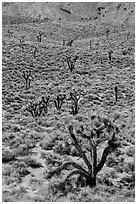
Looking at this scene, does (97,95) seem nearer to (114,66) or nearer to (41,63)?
(114,66)

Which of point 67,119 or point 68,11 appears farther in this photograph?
point 68,11

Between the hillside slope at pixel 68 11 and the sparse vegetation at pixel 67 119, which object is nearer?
the sparse vegetation at pixel 67 119

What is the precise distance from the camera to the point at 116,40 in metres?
66.1

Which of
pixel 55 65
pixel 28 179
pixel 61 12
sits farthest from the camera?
pixel 61 12

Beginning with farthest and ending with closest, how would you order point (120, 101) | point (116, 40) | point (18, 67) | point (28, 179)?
1. point (116, 40)
2. point (18, 67)
3. point (120, 101)
4. point (28, 179)

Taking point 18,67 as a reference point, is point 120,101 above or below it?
below

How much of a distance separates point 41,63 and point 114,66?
11.8m

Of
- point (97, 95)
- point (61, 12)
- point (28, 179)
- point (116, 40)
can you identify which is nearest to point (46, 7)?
point (61, 12)

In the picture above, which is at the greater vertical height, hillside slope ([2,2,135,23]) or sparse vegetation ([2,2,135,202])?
hillside slope ([2,2,135,23])

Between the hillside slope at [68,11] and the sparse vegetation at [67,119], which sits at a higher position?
the hillside slope at [68,11]

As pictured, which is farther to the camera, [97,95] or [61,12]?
[61,12]

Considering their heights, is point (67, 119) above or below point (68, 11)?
below

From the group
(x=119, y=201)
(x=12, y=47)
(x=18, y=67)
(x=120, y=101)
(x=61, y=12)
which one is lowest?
(x=119, y=201)

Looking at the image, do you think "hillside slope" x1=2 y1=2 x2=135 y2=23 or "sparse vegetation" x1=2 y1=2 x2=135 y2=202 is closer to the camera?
"sparse vegetation" x1=2 y1=2 x2=135 y2=202
